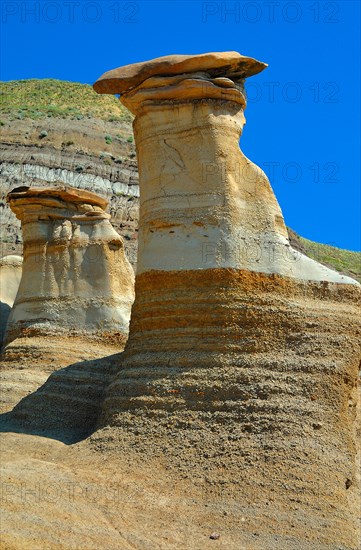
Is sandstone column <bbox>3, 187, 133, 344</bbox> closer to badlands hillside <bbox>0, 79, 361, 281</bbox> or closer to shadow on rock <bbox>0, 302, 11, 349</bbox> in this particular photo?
shadow on rock <bbox>0, 302, 11, 349</bbox>

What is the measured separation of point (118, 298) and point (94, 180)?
2785 centimetres

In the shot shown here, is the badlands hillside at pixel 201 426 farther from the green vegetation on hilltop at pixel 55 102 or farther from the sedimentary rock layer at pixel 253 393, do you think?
the green vegetation on hilltop at pixel 55 102

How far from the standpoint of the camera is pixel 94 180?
45312 mm

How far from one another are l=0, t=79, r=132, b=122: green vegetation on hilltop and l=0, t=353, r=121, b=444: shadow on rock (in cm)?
4162

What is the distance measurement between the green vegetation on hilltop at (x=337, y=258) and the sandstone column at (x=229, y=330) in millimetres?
32117

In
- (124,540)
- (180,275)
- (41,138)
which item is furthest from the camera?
(41,138)

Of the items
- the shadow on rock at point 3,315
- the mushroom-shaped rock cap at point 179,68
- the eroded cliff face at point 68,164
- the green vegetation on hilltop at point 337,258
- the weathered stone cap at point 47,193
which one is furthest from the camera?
the green vegetation on hilltop at point 337,258

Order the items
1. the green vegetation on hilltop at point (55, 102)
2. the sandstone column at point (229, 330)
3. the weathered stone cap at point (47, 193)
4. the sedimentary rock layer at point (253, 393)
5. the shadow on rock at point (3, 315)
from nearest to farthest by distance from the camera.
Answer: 1. the sedimentary rock layer at point (253, 393)
2. the sandstone column at point (229, 330)
3. the weathered stone cap at point (47, 193)
4. the shadow on rock at point (3, 315)
5. the green vegetation on hilltop at point (55, 102)

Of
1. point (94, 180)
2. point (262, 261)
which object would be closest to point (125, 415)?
point (262, 261)

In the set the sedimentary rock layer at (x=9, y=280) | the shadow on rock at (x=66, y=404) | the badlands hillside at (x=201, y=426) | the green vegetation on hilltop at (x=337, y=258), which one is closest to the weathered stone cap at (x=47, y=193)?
the sedimentary rock layer at (x=9, y=280)

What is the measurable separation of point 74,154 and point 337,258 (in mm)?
16589

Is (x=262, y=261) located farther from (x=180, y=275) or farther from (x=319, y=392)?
(x=319, y=392)

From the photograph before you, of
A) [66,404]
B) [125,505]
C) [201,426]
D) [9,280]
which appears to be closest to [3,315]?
[9,280]

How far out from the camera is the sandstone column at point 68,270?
1767cm
